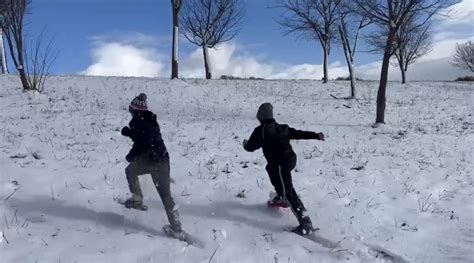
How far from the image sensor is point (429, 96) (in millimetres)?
26781

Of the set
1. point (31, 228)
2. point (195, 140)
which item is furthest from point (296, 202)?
point (195, 140)

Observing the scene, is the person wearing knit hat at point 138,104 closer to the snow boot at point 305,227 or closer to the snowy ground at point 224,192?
the snowy ground at point 224,192

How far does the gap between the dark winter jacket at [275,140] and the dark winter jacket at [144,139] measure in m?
1.39

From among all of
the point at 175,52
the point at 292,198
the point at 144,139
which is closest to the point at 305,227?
the point at 292,198

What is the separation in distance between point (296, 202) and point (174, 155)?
4.25m

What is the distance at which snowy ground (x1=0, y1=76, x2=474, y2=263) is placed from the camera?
238 inches

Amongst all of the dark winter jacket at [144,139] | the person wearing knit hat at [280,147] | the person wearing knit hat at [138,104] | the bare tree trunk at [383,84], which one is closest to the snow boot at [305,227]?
the person wearing knit hat at [280,147]

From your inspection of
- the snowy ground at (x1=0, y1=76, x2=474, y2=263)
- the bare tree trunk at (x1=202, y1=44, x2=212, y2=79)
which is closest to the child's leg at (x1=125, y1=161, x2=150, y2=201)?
the snowy ground at (x1=0, y1=76, x2=474, y2=263)

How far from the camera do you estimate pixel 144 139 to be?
644 cm

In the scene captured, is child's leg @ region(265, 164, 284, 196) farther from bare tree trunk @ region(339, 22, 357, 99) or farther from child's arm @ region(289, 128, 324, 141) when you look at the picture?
bare tree trunk @ region(339, 22, 357, 99)

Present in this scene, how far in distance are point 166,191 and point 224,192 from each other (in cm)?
174

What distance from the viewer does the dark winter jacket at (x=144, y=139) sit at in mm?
6422

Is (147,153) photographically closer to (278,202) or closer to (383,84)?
(278,202)

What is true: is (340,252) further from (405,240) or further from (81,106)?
(81,106)
